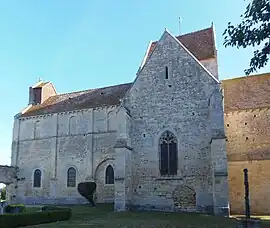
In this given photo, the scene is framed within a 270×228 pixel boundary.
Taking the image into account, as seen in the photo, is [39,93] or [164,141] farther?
[39,93]

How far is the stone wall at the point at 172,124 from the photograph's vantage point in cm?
2072

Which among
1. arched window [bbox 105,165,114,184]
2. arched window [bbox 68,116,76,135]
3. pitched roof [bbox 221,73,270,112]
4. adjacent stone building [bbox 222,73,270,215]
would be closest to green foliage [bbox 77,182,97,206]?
arched window [bbox 105,165,114,184]

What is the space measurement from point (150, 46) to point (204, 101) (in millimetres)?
12501

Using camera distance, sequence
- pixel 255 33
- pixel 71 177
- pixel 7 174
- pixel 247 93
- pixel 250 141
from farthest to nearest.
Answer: pixel 7 174, pixel 71 177, pixel 247 93, pixel 250 141, pixel 255 33

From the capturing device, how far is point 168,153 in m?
21.9

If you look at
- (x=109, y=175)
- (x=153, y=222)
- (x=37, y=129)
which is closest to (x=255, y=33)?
(x=153, y=222)

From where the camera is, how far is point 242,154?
24.5 m

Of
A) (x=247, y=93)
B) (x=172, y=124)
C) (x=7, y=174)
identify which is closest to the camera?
(x=172, y=124)

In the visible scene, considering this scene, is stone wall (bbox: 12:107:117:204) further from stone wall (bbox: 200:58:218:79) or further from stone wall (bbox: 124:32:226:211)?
stone wall (bbox: 200:58:218:79)

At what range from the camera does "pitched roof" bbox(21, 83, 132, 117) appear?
105ft

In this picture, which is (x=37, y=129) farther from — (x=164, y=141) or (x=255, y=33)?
(x=255, y=33)

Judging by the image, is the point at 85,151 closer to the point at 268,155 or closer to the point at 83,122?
the point at 83,122

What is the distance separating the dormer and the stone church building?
963 cm

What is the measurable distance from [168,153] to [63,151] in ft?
45.4
